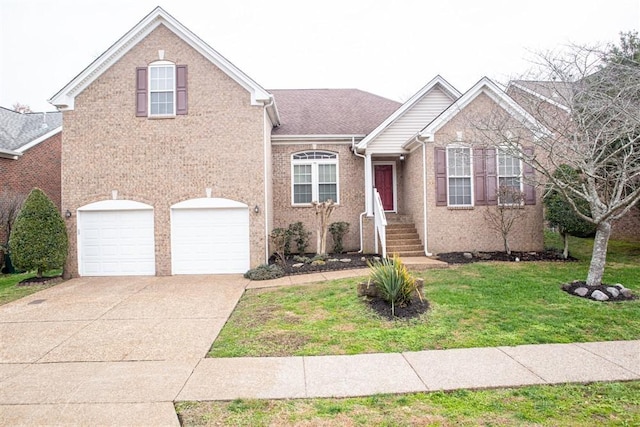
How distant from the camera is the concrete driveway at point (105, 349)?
373 centimetres

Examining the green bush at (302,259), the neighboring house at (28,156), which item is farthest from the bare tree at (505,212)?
the neighboring house at (28,156)

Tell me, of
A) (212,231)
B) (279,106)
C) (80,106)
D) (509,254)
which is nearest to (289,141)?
(279,106)

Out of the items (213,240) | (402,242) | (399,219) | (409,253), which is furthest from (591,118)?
(213,240)

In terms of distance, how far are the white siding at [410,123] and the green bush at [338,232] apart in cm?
289

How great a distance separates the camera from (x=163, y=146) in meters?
11.6

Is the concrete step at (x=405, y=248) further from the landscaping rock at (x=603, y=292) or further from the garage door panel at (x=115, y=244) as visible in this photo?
the garage door panel at (x=115, y=244)

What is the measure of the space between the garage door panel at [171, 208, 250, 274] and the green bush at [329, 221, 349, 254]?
3.41 metres

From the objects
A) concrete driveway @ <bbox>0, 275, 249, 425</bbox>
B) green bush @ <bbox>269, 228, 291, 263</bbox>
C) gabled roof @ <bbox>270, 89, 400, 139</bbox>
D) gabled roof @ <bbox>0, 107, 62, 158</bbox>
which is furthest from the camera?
gabled roof @ <bbox>0, 107, 62, 158</bbox>

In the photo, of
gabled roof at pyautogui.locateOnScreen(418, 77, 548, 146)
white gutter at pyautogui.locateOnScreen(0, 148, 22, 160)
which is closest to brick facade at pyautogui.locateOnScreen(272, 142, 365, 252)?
gabled roof at pyautogui.locateOnScreen(418, 77, 548, 146)

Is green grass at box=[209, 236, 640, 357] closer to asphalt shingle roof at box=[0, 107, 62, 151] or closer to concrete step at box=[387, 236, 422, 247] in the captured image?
concrete step at box=[387, 236, 422, 247]

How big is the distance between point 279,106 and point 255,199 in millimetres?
6614

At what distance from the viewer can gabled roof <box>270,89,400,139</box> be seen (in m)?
14.5

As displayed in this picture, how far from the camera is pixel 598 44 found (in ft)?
26.3

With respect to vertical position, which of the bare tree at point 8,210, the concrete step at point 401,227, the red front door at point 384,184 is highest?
the red front door at point 384,184
